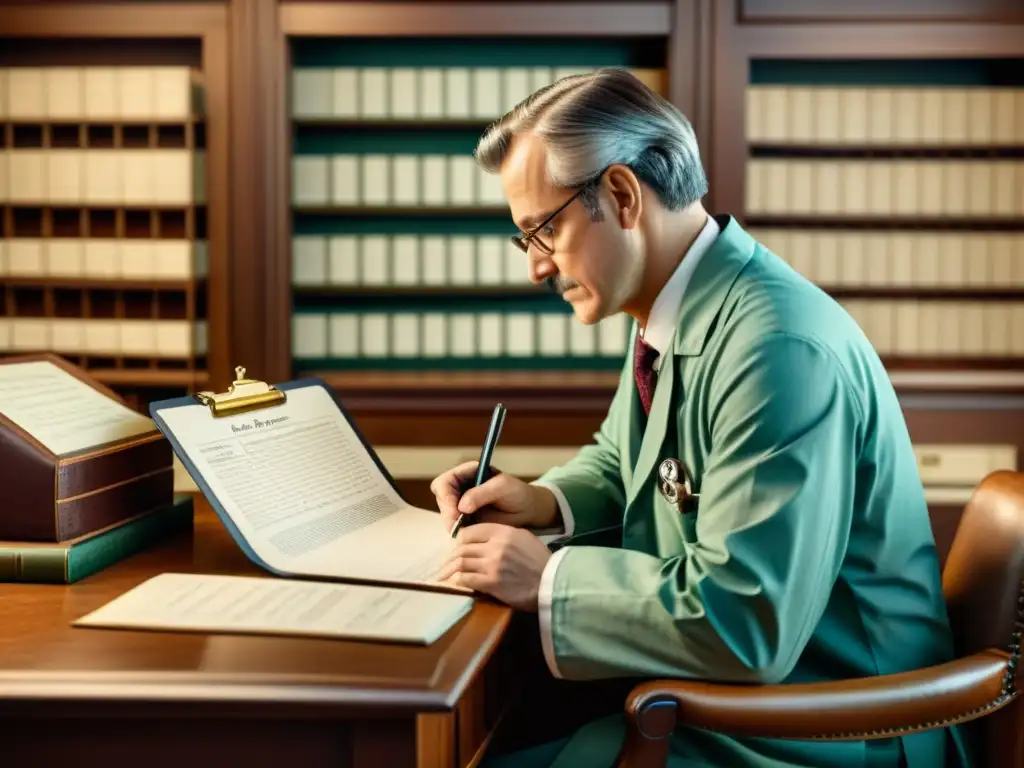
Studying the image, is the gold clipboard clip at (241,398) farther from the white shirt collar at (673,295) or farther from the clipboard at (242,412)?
the white shirt collar at (673,295)

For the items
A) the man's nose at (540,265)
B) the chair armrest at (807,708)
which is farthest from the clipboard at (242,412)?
the man's nose at (540,265)

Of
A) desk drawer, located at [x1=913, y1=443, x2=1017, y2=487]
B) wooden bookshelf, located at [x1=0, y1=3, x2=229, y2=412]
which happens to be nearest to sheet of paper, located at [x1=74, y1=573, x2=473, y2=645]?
wooden bookshelf, located at [x1=0, y1=3, x2=229, y2=412]

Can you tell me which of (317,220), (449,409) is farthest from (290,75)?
(449,409)

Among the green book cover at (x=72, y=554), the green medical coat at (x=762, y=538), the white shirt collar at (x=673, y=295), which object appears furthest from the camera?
the white shirt collar at (x=673, y=295)

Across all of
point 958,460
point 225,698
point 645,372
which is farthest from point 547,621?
point 958,460

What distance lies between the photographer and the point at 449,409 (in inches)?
140

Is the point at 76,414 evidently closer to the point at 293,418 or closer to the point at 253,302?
the point at 293,418

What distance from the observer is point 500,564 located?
1237 mm

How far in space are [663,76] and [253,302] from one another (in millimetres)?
1560

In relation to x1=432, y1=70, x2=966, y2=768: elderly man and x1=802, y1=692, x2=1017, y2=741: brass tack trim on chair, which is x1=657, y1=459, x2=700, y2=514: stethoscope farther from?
x1=802, y1=692, x2=1017, y2=741: brass tack trim on chair

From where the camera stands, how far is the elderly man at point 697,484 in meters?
1.20

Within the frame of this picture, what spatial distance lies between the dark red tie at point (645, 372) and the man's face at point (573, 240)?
80 millimetres

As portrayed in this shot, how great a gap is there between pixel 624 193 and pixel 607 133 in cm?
8

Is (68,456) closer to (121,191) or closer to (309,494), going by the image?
(309,494)
